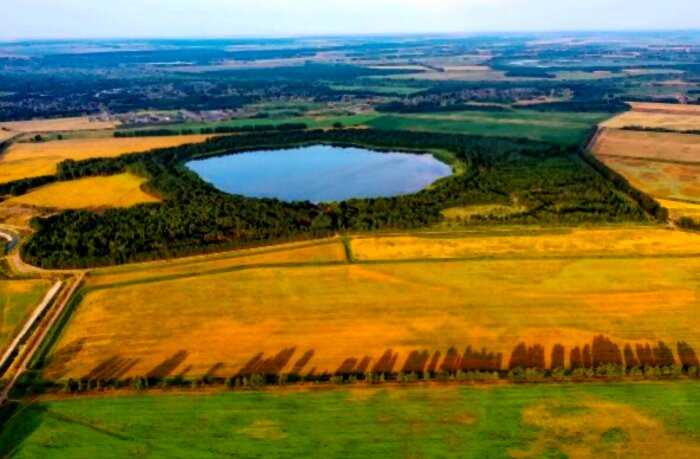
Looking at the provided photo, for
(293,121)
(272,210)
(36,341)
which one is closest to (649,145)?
(272,210)

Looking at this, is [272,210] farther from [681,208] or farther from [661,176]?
[661,176]

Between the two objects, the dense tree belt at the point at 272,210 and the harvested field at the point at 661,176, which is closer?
the dense tree belt at the point at 272,210

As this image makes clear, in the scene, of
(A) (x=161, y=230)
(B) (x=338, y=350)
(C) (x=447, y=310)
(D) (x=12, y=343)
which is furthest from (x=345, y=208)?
(D) (x=12, y=343)

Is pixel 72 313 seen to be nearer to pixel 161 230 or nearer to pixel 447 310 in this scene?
pixel 161 230

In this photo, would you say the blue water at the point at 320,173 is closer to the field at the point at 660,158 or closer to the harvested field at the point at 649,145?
the field at the point at 660,158

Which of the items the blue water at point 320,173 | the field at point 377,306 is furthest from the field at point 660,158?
the blue water at point 320,173

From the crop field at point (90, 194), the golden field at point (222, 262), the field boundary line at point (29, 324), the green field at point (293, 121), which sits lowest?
the field boundary line at point (29, 324)

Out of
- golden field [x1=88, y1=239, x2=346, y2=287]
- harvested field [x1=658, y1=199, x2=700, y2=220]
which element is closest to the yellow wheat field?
golden field [x1=88, y1=239, x2=346, y2=287]

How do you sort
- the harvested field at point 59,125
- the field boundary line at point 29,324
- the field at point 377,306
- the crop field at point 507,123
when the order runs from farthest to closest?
the harvested field at point 59,125 → the crop field at point 507,123 → the field at point 377,306 → the field boundary line at point 29,324
